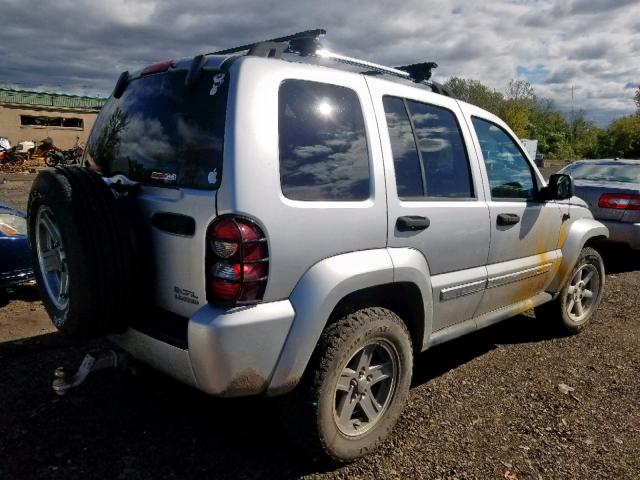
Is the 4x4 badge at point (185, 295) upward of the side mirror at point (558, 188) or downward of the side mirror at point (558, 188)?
downward

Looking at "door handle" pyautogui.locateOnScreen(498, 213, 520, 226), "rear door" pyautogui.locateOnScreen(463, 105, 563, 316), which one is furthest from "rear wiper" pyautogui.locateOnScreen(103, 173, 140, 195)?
"door handle" pyautogui.locateOnScreen(498, 213, 520, 226)

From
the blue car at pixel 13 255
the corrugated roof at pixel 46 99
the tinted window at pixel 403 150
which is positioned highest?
the corrugated roof at pixel 46 99

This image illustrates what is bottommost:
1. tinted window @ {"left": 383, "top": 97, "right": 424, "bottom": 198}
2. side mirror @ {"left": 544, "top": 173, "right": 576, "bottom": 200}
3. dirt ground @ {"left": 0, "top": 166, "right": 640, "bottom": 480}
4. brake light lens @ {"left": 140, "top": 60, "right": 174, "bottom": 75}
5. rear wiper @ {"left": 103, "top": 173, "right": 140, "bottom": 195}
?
dirt ground @ {"left": 0, "top": 166, "right": 640, "bottom": 480}

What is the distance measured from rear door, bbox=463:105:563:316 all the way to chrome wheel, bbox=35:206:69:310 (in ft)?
8.18

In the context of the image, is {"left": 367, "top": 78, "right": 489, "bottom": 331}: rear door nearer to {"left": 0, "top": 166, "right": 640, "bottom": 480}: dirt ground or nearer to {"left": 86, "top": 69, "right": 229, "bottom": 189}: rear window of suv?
{"left": 0, "top": 166, "right": 640, "bottom": 480}: dirt ground

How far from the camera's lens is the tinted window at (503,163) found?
141 inches

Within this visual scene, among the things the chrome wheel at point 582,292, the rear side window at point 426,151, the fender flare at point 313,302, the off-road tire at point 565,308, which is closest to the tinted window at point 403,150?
the rear side window at point 426,151

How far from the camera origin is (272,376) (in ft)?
7.50

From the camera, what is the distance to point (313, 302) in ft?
7.59

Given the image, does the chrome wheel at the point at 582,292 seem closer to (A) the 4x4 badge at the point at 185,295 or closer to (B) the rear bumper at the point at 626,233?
(B) the rear bumper at the point at 626,233

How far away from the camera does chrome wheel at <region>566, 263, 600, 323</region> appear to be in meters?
4.63

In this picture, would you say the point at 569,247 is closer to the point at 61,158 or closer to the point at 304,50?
the point at 304,50

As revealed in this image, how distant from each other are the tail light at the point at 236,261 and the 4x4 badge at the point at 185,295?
0.12 metres

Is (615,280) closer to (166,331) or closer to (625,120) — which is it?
(166,331)
